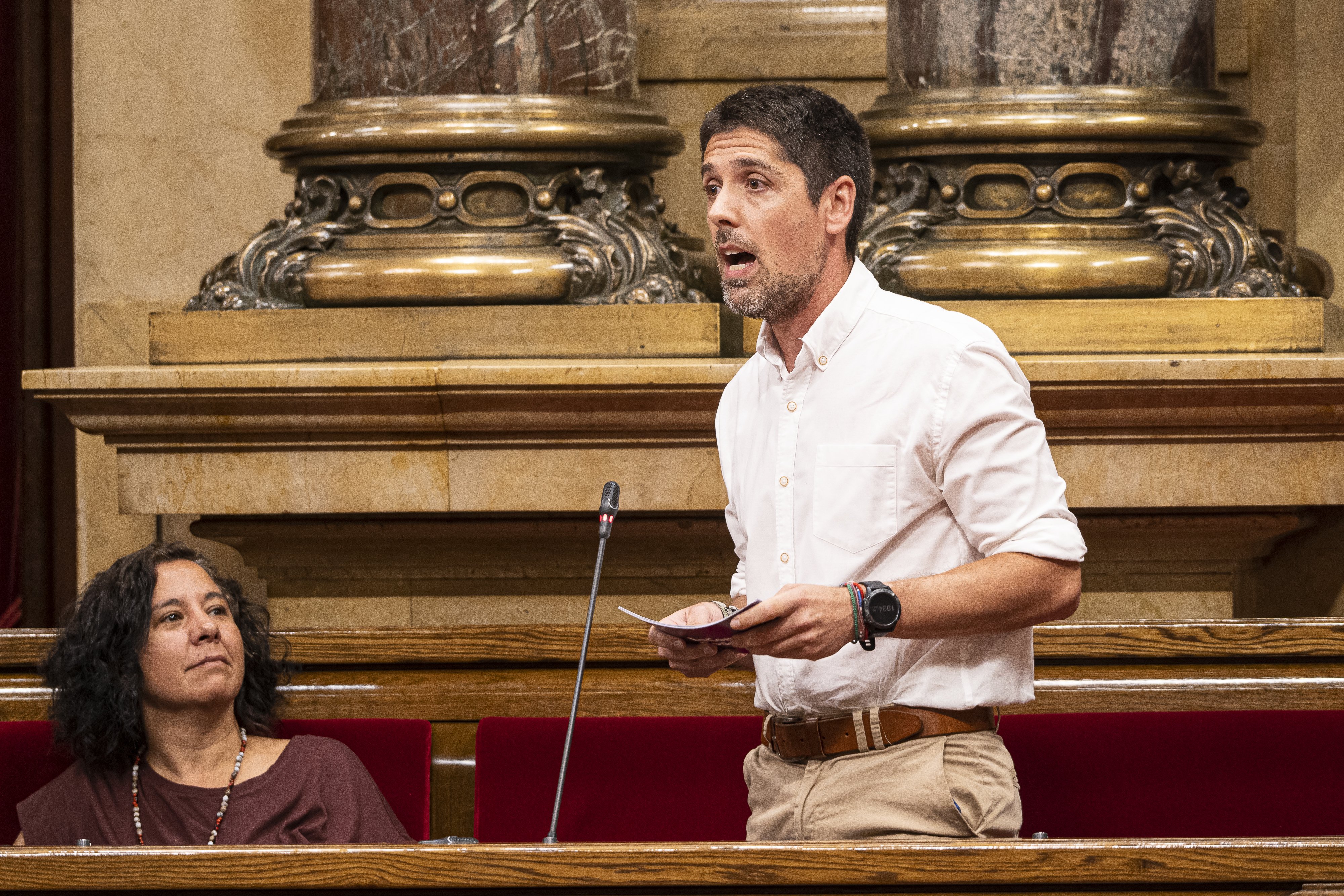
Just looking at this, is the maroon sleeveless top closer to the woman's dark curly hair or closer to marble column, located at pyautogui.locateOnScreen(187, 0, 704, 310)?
the woman's dark curly hair

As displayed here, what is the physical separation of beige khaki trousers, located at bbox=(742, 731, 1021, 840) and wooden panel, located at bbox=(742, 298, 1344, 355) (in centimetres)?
151

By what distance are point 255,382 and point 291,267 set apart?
40 centimetres

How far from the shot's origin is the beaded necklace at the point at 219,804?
2.29 metres

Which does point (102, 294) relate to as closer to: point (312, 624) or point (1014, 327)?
point (312, 624)

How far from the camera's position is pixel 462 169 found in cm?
328

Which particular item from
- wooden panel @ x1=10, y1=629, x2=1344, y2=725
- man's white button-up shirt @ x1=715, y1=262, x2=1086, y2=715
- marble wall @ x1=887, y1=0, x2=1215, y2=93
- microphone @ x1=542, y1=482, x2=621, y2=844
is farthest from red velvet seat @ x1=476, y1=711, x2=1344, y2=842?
marble wall @ x1=887, y1=0, x2=1215, y2=93

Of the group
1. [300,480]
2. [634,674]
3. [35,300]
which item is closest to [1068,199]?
[634,674]

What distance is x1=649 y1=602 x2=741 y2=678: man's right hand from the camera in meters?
1.69

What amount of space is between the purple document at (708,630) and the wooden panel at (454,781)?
996mm

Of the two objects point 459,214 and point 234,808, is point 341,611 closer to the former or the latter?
point 459,214

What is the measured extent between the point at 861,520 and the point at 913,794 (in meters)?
0.31

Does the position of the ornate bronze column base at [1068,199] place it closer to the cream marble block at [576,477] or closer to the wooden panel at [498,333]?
the wooden panel at [498,333]

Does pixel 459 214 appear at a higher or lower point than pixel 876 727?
higher

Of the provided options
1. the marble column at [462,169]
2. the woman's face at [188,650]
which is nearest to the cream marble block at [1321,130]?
the marble column at [462,169]
